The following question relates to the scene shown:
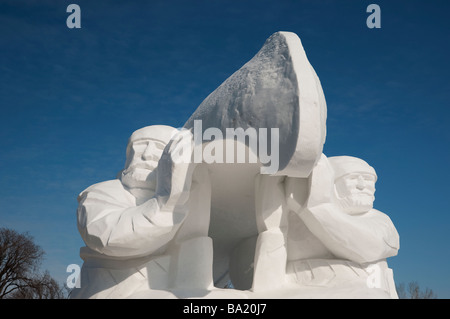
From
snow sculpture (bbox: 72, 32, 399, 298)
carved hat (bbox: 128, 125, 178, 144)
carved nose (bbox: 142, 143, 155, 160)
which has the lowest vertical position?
snow sculpture (bbox: 72, 32, 399, 298)

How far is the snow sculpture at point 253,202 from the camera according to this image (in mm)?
3430

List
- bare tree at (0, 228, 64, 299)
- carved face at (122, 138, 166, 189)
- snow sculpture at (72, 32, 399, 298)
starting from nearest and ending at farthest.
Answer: snow sculpture at (72, 32, 399, 298) < carved face at (122, 138, 166, 189) < bare tree at (0, 228, 64, 299)

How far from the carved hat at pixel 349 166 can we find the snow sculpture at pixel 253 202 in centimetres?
1

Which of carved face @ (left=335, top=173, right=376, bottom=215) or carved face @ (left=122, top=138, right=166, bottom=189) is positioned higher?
carved face @ (left=122, top=138, right=166, bottom=189)

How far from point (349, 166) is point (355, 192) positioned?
0.25 m

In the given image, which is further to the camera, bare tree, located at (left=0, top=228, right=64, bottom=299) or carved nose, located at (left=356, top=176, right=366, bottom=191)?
bare tree, located at (left=0, top=228, right=64, bottom=299)

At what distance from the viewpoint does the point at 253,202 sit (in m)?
4.75

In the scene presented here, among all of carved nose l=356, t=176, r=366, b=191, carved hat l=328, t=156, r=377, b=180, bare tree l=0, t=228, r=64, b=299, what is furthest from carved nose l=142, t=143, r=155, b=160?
bare tree l=0, t=228, r=64, b=299

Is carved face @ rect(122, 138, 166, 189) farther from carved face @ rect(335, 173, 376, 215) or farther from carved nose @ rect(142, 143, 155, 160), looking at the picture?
carved face @ rect(335, 173, 376, 215)

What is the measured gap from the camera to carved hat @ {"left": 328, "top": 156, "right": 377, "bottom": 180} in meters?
4.61

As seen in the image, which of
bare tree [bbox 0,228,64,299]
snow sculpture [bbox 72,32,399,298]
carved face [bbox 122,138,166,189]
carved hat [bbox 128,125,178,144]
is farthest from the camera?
bare tree [bbox 0,228,64,299]

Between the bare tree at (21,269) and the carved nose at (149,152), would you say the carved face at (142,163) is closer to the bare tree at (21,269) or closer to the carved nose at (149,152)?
the carved nose at (149,152)

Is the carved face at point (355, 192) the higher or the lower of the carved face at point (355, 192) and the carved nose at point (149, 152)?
the lower

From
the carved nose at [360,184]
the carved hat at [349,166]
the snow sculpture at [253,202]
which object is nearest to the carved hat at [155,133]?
the snow sculpture at [253,202]
